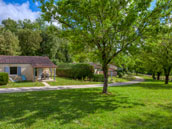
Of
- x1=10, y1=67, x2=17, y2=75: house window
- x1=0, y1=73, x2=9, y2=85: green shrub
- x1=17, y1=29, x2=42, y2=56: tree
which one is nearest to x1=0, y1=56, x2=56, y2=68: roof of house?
x1=10, y1=67, x2=17, y2=75: house window

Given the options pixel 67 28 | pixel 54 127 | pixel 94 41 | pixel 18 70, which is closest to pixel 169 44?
pixel 94 41

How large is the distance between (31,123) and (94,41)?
21.8ft

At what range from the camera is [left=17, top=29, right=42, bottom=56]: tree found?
32.8 m

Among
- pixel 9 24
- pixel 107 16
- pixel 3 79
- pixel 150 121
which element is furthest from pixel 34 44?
pixel 150 121

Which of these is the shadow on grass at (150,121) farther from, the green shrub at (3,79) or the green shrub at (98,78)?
the green shrub at (98,78)

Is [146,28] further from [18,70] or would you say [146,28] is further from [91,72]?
→ [18,70]

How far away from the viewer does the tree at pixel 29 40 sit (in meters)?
32.8

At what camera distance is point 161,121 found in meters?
5.20

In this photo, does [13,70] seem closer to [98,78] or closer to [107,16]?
[98,78]

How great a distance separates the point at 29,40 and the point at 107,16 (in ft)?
98.2

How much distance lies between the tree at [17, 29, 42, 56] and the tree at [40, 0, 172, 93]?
26660 millimetres

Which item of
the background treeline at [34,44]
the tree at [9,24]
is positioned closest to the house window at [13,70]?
the background treeline at [34,44]

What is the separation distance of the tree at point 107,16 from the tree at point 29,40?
26660mm

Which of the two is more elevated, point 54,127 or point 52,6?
point 52,6
